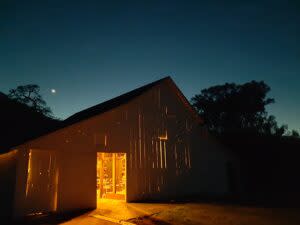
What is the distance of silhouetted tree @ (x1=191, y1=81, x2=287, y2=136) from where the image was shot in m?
28.8

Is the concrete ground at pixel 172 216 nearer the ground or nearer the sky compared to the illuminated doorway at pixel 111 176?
nearer the ground

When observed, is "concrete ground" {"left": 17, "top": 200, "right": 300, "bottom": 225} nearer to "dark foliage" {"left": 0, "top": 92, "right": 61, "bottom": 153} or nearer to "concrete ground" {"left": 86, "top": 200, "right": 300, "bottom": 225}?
"concrete ground" {"left": 86, "top": 200, "right": 300, "bottom": 225}

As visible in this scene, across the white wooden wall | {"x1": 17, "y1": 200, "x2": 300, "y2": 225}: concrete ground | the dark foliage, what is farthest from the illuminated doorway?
the dark foliage

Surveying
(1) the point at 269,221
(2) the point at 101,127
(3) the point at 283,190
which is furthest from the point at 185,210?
(3) the point at 283,190

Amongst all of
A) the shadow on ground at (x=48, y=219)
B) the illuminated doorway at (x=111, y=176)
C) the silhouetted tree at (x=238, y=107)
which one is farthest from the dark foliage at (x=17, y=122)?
the silhouetted tree at (x=238, y=107)

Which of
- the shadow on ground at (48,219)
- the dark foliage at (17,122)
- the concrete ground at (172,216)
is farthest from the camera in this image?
the dark foliage at (17,122)

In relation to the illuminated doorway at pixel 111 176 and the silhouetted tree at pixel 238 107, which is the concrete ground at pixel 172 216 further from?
the silhouetted tree at pixel 238 107

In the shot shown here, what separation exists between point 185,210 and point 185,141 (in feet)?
15.6

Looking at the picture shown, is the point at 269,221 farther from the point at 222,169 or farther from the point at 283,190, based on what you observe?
the point at 283,190

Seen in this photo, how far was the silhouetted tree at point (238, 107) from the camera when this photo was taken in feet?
94.6

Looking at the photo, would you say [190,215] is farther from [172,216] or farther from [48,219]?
[48,219]

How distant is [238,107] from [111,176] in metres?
21.4

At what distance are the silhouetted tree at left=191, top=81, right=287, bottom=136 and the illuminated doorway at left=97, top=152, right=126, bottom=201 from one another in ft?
61.1

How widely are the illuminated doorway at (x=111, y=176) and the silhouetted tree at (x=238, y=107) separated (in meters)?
18.6
